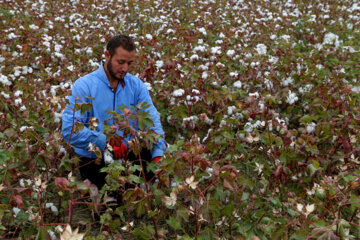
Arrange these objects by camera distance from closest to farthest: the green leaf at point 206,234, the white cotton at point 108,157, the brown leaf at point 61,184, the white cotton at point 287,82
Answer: the brown leaf at point 61,184 < the green leaf at point 206,234 < the white cotton at point 108,157 < the white cotton at point 287,82

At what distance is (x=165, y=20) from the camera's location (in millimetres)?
6059

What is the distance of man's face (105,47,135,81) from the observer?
2.32m

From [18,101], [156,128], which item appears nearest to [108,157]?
[156,128]

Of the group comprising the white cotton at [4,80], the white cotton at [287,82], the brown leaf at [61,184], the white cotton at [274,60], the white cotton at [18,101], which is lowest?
the white cotton at [4,80]

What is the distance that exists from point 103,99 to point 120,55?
35cm

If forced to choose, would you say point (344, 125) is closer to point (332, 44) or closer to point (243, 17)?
point (332, 44)

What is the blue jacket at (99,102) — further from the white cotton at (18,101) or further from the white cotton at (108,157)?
the white cotton at (18,101)

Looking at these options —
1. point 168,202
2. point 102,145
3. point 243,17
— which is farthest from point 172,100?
point 243,17

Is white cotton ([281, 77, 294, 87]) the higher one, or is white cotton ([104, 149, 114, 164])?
white cotton ([281, 77, 294, 87])

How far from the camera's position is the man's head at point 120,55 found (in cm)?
231

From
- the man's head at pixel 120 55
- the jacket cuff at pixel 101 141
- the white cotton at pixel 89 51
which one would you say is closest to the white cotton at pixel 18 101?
the man's head at pixel 120 55

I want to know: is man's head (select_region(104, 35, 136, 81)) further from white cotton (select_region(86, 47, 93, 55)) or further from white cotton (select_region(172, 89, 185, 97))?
white cotton (select_region(86, 47, 93, 55))

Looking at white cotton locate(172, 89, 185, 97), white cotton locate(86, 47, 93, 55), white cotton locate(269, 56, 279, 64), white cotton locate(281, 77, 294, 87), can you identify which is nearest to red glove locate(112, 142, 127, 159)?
white cotton locate(172, 89, 185, 97)

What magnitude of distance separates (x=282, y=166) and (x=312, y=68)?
1996 mm
